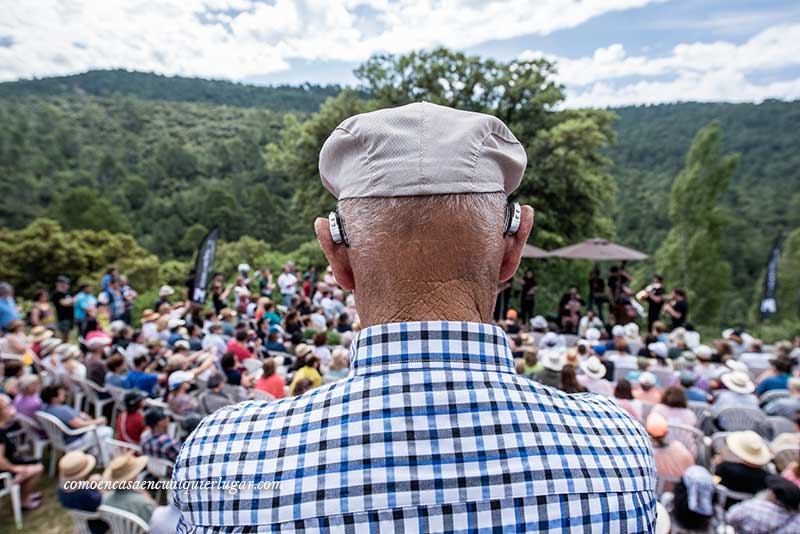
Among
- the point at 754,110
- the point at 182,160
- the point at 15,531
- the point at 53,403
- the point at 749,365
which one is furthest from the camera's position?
the point at 754,110

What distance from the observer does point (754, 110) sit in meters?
51.1

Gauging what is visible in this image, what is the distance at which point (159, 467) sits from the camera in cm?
338

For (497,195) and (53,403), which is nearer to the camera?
(497,195)

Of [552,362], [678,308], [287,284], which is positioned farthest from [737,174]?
[552,362]

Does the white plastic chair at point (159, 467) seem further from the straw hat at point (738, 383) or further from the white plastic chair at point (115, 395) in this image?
the straw hat at point (738, 383)

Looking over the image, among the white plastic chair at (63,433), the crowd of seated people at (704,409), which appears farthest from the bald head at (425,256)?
the white plastic chair at (63,433)

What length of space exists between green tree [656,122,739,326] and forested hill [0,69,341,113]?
6487cm

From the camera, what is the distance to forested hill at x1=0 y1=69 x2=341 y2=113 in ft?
247

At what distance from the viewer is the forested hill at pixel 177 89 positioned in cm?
7519

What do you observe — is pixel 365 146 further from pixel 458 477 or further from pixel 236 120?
pixel 236 120

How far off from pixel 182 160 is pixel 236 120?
2162 centimetres

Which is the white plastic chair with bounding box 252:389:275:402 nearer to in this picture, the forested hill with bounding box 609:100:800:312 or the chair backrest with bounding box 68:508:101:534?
the chair backrest with bounding box 68:508:101:534

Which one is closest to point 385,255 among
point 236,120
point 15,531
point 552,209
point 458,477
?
point 458,477

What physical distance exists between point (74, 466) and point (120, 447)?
1.04m
